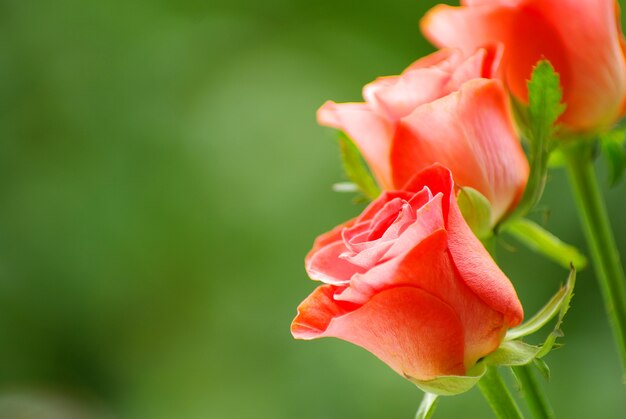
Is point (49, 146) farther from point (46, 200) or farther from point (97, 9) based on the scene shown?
point (97, 9)

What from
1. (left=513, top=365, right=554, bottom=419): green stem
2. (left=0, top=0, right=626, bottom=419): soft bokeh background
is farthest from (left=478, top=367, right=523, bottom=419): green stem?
(left=0, top=0, right=626, bottom=419): soft bokeh background

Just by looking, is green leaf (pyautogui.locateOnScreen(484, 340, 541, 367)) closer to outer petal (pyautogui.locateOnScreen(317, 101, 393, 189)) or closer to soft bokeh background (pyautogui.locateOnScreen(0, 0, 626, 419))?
outer petal (pyautogui.locateOnScreen(317, 101, 393, 189))

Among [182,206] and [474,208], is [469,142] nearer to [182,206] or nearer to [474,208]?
[474,208]

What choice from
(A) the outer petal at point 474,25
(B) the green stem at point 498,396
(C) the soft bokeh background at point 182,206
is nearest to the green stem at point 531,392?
(B) the green stem at point 498,396

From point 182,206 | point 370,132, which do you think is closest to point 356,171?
point 370,132

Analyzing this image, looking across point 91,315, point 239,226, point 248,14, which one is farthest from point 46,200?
point 248,14
